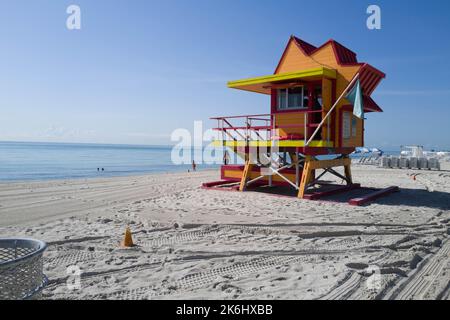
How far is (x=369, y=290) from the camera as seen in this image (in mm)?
4535

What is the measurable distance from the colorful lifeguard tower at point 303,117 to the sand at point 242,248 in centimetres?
260

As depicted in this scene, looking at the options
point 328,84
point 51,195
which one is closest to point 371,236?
point 328,84

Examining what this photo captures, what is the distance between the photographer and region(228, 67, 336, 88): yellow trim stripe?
1255 centimetres

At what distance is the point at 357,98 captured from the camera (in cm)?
1195

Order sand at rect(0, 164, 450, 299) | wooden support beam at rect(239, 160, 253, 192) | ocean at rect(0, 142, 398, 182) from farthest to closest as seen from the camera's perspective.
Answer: ocean at rect(0, 142, 398, 182), wooden support beam at rect(239, 160, 253, 192), sand at rect(0, 164, 450, 299)

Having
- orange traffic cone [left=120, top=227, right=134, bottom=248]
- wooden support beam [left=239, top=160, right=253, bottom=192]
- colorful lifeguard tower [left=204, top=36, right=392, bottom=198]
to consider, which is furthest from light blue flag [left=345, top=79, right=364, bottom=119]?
orange traffic cone [left=120, top=227, right=134, bottom=248]

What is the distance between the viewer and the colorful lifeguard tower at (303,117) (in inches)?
514

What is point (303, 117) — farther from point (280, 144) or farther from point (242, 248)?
point (242, 248)

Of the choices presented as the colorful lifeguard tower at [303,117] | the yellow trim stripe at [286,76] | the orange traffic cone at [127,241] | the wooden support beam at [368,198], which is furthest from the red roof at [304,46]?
the orange traffic cone at [127,241]

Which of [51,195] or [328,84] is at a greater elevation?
[328,84]

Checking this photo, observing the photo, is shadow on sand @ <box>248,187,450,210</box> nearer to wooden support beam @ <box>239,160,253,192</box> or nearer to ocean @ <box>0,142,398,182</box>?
wooden support beam @ <box>239,160,253,192</box>
